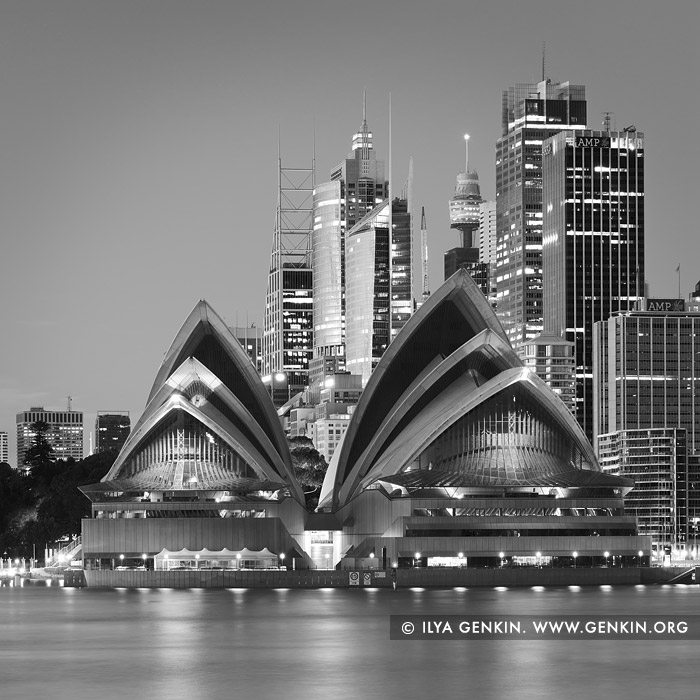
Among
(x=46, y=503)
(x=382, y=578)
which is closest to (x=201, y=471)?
(x=382, y=578)

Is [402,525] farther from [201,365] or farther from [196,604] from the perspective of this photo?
[196,604]

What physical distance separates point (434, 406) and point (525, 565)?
15251 mm

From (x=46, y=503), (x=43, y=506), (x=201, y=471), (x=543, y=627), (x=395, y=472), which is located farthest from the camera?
(x=43, y=506)

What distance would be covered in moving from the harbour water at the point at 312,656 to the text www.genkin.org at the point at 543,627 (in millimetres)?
1819

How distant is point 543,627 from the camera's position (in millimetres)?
83562

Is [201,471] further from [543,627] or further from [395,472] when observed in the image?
[543,627]

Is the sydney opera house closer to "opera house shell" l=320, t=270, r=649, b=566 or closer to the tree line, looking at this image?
"opera house shell" l=320, t=270, r=649, b=566

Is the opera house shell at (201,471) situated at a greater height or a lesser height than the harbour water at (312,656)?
greater

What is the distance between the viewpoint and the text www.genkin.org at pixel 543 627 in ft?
261

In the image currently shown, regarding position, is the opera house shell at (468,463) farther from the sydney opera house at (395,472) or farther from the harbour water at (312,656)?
the harbour water at (312,656)

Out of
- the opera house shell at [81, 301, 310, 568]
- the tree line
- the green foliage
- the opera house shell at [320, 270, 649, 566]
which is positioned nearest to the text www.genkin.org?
the opera house shell at [320, 270, 649, 566]

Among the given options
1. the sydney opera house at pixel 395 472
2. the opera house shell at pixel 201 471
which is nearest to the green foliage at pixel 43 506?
the opera house shell at pixel 201 471

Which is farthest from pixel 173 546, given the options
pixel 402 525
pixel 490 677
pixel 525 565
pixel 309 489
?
pixel 490 677

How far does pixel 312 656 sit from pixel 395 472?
235ft
